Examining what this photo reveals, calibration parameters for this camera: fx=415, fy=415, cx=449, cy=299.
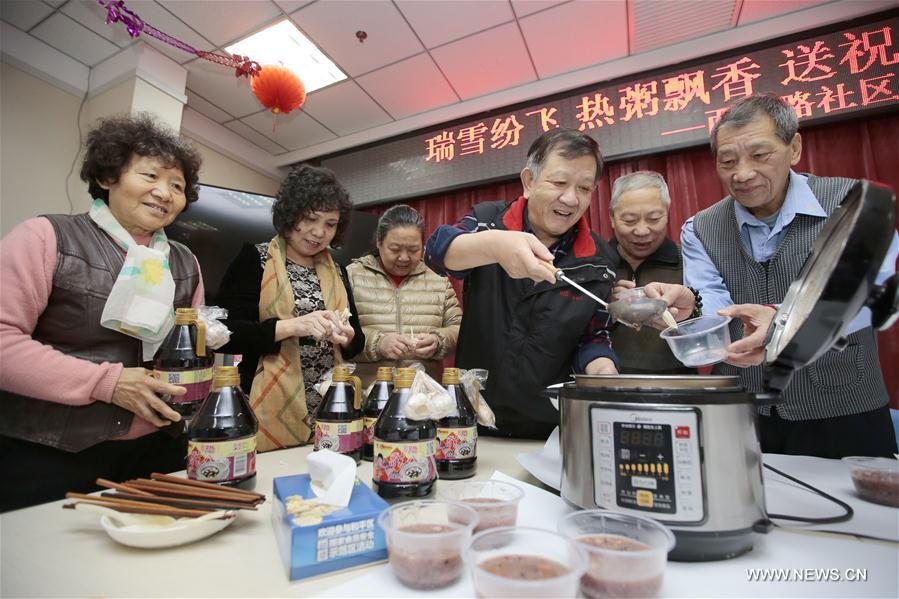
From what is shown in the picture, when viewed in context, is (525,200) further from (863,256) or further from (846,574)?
(846,574)

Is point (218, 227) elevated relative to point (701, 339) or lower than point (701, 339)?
elevated

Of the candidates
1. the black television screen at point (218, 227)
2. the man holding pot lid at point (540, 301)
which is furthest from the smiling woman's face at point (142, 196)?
the black television screen at point (218, 227)

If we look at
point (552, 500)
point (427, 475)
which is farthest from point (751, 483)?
point (427, 475)

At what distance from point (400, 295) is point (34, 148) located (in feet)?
10.7

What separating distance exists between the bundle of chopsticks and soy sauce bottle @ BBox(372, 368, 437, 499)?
0.72ft

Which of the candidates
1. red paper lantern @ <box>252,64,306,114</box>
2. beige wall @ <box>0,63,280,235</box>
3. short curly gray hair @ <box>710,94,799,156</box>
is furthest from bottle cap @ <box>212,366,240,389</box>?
beige wall @ <box>0,63,280,235</box>

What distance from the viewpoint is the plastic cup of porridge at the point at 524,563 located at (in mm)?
462

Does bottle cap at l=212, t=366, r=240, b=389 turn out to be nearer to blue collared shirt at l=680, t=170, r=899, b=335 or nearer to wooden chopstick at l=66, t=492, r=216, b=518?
wooden chopstick at l=66, t=492, r=216, b=518

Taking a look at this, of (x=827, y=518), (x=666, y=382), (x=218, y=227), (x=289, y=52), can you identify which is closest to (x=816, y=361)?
(x=827, y=518)

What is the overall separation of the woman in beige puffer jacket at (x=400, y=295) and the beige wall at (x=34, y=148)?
9.04 feet

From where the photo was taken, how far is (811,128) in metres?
2.79

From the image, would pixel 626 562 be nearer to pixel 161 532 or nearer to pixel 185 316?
pixel 161 532

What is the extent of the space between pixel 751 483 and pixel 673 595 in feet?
0.71

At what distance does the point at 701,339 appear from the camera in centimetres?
98
